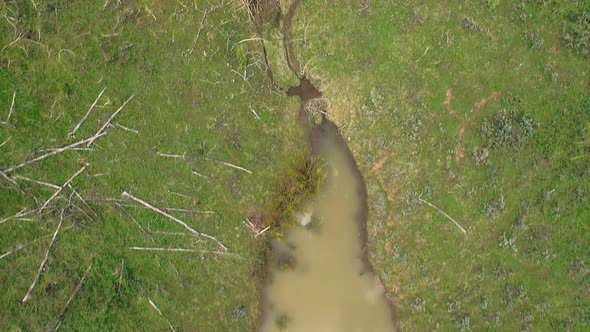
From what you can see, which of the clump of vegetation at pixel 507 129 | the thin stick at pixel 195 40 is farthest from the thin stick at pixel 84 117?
the clump of vegetation at pixel 507 129

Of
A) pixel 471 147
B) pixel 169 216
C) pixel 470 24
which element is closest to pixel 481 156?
pixel 471 147

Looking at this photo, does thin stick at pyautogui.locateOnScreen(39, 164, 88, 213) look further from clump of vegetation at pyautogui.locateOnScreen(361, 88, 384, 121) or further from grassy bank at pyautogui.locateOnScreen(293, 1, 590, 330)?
clump of vegetation at pyautogui.locateOnScreen(361, 88, 384, 121)

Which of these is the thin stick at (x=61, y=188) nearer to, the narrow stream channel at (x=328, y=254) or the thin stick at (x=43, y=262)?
the thin stick at (x=43, y=262)

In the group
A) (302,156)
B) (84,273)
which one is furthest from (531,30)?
(84,273)

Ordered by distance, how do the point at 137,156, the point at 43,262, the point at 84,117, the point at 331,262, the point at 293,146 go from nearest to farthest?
the point at 43,262 → the point at 84,117 → the point at 137,156 → the point at 293,146 → the point at 331,262

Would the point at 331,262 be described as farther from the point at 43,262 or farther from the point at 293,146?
the point at 43,262

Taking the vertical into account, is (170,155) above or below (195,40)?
below

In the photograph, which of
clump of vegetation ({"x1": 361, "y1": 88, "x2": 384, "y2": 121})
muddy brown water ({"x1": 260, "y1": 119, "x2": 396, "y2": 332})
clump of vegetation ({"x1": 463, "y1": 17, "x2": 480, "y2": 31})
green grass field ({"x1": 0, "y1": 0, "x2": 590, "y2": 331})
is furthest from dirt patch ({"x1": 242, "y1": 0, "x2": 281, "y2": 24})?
clump of vegetation ({"x1": 463, "y1": 17, "x2": 480, "y2": 31})

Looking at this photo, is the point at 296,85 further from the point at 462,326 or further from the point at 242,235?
the point at 462,326
